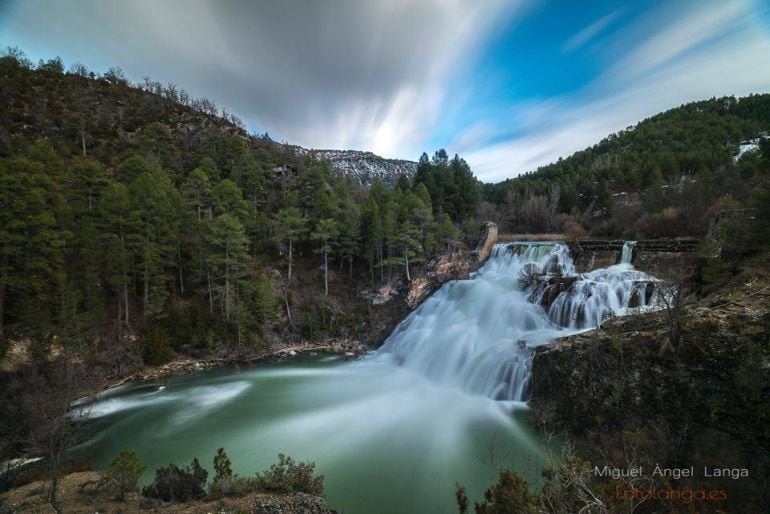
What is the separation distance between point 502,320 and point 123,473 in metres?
20.7

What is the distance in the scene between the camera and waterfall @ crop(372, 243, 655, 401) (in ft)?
57.7

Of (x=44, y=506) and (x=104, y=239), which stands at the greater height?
(x=104, y=239)

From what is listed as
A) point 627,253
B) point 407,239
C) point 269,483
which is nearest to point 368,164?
point 407,239

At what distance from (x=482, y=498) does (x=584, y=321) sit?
13262mm

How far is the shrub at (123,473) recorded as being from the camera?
8265 millimetres

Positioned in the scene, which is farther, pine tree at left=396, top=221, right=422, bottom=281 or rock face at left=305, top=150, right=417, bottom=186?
rock face at left=305, top=150, right=417, bottom=186

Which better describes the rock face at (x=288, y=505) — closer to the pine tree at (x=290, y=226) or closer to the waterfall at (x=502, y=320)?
the waterfall at (x=502, y=320)

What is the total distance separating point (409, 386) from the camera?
1956 centimetres

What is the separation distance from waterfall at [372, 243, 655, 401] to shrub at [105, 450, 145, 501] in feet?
49.1

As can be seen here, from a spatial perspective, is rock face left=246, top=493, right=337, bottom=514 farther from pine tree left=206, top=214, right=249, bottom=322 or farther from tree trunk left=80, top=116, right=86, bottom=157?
tree trunk left=80, top=116, right=86, bottom=157

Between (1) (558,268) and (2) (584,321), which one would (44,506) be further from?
(1) (558,268)

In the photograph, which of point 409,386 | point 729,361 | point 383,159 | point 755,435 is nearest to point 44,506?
point 409,386

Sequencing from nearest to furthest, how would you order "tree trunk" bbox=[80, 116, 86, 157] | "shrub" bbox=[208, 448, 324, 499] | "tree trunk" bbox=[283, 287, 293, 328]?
"shrub" bbox=[208, 448, 324, 499] < "tree trunk" bbox=[283, 287, 293, 328] < "tree trunk" bbox=[80, 116, 86, 157]

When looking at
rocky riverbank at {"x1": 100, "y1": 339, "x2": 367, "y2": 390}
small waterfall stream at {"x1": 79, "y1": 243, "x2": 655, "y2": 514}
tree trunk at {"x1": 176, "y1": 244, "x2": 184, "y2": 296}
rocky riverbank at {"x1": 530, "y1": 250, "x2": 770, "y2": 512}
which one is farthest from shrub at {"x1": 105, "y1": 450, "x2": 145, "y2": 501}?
tree trunk at {"x1": 176, "y1": 244, "x2": 184, "y2": 296}
